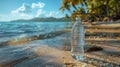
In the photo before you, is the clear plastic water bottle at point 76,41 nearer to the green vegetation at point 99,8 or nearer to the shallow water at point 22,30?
the shallow water at point 22,30

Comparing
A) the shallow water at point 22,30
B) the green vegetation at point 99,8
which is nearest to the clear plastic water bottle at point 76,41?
the shallow water at point 22,30

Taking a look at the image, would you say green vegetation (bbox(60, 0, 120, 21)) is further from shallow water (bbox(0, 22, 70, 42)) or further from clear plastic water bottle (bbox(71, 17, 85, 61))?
clear plastic water bottle (bbox(71, 17, 85, 61))

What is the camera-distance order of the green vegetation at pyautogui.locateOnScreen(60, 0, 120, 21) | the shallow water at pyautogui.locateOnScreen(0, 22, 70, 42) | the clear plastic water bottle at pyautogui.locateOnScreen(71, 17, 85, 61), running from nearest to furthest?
the clear plastic water bottle at pyautogui.locateOnScreen(71, 17, 85, 61) → the shallow water at pyautogui.locateOnScreen(0, 22, 70, 42) → the green vegetation at pyautogui.locateOnScreen(60, 0, 120, 21)

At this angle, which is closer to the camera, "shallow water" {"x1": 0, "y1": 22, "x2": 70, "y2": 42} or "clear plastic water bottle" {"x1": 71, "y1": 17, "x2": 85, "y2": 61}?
"clear plastic water bottle" {"x1": 71, "y1": 17, "x2": 85, "y2": 61}

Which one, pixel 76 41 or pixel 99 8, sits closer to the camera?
pixel 76 41

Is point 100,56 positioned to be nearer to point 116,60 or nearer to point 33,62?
point 116,60

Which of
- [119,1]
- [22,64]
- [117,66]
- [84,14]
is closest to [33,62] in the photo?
[22,64]

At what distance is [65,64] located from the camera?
565 centimetres

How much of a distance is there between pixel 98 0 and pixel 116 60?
30554 millimetres

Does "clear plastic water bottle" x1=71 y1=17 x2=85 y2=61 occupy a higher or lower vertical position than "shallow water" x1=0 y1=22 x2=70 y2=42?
higher

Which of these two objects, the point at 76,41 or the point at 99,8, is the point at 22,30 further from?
the point at 76,41

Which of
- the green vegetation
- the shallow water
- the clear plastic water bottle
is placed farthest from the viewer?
the green vegetation

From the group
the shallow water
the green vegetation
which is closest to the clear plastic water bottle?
the shallow water

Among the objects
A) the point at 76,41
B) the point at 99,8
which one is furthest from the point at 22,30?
the point at 76,41
